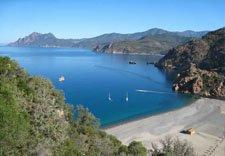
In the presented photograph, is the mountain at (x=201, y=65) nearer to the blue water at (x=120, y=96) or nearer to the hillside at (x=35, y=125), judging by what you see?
the blue water at (x=120, y=96)

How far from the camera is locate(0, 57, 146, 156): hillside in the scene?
22.3m

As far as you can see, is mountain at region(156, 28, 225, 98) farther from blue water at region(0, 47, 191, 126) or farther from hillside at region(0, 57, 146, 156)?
hillside at region(0, 57, 146, 156)

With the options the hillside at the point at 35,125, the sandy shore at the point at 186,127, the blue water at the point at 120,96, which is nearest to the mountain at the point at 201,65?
the blue water at the point at 120,96

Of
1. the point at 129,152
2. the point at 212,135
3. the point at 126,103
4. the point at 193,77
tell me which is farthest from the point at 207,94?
the point at 129,152

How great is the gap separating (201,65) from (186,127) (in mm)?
79181

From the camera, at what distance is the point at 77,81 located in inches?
4956

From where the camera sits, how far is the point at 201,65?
141 meters

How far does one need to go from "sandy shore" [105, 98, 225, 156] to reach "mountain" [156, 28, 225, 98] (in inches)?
798

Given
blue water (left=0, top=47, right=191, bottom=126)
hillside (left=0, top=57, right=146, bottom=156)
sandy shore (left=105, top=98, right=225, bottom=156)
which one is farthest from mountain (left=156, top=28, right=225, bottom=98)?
hillside (left=0, top=57, right=146, bottom=156)

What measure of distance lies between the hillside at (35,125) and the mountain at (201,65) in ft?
234

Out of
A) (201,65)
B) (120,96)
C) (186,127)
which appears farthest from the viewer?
(201,65)

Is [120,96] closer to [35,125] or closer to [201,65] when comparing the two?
[201,65]

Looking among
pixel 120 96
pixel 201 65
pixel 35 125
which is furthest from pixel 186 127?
pixel 201 65

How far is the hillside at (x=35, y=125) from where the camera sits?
73.2ft
